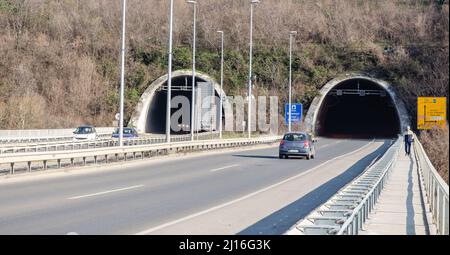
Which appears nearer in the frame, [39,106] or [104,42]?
[39,106]

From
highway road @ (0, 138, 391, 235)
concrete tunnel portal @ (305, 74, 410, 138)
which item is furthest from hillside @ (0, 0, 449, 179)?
highway road @ (0, 138, 391, 235)

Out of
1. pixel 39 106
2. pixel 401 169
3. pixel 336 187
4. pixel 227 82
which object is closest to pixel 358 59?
pixel 227 82

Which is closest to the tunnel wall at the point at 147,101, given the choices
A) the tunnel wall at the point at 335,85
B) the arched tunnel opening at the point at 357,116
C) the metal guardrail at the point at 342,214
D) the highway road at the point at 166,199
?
the tunnel wall at the point at 335,85

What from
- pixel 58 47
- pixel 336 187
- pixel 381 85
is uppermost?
pixel 58 47

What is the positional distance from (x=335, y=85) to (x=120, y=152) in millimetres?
42028

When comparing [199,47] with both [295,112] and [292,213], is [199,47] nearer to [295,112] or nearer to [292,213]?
[295,112]

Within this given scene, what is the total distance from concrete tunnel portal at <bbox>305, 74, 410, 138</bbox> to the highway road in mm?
38818

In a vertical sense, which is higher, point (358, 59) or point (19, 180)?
point (358, 59)

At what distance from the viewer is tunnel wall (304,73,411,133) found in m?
59.6

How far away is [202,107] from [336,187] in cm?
4641

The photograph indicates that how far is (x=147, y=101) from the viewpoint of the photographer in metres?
64.0

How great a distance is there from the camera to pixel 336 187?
18.6m

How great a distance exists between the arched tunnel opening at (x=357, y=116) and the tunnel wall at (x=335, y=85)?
17.7ft
